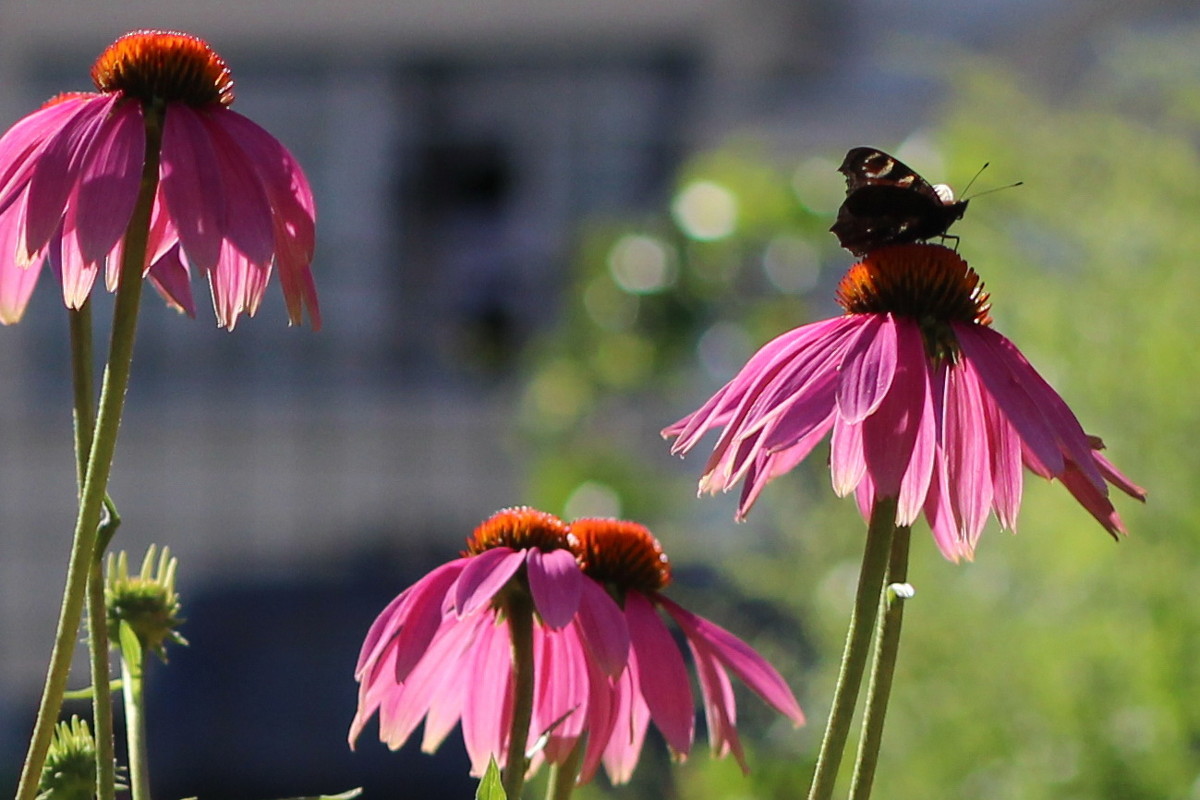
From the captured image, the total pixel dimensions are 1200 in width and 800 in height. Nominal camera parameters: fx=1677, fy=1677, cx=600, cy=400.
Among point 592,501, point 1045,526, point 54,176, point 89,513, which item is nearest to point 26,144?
point 54,176

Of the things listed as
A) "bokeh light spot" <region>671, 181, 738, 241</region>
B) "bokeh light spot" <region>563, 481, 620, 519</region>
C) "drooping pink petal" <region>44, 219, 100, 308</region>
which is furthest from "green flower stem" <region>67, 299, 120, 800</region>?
"bokeh light spot" <region>671, 181, 738, 241</region>

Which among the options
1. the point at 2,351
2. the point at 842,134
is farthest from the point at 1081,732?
the point at 2,351

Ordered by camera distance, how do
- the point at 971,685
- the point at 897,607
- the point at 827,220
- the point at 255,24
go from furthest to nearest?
the point at 255,24 → the point at 827,220 → the point at 971,685 → the point at 897,607

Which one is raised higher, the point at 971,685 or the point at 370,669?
the point at 370,669

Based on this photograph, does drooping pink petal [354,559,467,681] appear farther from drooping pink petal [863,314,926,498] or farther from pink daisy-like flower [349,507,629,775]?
drooping pink petal [863,314,926,498]

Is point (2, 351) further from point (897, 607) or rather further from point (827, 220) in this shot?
point (897, 607)

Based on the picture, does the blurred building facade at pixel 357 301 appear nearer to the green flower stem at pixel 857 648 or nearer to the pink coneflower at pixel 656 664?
the pink coneflower at pixel 656 664
